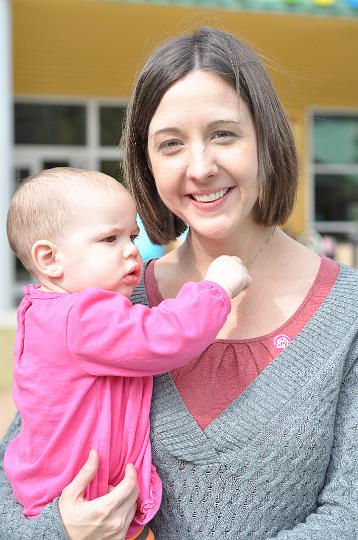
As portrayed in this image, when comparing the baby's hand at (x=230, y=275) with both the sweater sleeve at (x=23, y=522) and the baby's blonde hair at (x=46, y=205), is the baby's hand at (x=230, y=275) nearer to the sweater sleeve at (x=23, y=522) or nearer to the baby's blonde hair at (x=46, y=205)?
the baby's blonde hair at (x=46, y=205)

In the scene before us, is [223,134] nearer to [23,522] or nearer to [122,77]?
[23,522]

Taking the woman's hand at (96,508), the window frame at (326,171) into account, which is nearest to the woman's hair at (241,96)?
the woman's hand at (96,508)

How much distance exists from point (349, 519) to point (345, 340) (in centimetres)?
42

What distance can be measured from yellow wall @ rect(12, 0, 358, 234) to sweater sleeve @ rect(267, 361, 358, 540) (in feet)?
36.9

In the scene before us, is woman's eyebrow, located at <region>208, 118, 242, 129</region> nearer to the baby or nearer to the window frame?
the baby

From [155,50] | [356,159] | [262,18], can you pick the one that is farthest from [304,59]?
[155,50]

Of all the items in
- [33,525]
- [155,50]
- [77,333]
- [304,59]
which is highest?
[304,59]

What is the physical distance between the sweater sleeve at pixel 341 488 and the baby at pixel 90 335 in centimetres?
35

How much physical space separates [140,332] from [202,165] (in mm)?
418

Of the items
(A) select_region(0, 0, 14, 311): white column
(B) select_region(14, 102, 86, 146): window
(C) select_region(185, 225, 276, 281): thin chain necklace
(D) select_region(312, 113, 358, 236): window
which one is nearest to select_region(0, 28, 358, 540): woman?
(C) select_region(185, 225, 276, 281): thin chain necklace

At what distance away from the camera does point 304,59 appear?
1459 cm

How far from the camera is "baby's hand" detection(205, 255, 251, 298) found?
6.34 ft

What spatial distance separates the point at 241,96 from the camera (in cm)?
196

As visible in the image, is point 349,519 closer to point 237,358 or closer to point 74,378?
point 237,358
